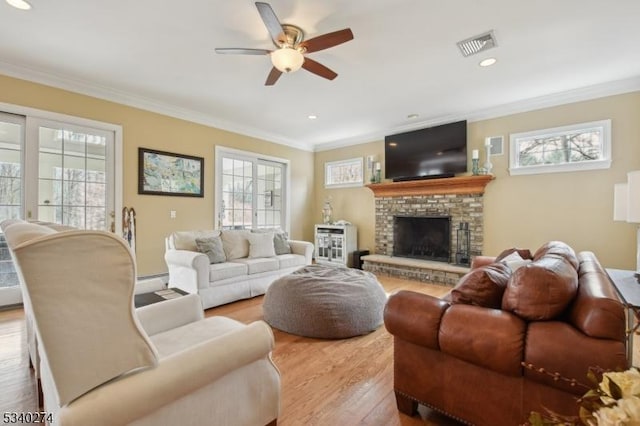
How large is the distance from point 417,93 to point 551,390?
359 cm

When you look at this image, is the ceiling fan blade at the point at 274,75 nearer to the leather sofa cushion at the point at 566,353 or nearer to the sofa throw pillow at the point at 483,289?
the sofa throw pillow at the point at 483,289

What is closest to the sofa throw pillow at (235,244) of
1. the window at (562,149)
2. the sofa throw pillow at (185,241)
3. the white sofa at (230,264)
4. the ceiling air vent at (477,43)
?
the white sofa at (230,264)

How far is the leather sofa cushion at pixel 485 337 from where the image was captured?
1.26 metres

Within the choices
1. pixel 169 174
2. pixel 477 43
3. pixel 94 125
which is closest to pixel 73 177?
pixel 94 125

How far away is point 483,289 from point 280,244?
11.5 feet

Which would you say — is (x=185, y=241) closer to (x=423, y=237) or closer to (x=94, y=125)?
(x=94, y=125)

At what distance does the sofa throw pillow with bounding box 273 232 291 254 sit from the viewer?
183 inches

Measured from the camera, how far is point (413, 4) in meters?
2.24

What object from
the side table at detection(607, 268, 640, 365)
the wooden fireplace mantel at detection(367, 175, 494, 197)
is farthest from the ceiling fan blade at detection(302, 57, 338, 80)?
the wooden fireplace mantel at detection(367, 175, 494, 197)

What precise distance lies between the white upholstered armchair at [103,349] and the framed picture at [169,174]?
11.8 ft

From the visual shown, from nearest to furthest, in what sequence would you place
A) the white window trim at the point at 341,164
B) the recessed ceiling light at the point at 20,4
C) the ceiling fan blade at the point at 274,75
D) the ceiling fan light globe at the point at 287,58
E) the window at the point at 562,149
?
1. the recessed ceiling light at the point at 20,4
2. the ceiling fan light globe at the point at 287,58
3. the ceiling fan blade at the point at 274,75
4. the window at the point at 562,149
5. the white window trim at the point at 341,164

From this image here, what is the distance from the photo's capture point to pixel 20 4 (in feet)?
7.36

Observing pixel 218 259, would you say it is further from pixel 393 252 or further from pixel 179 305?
pixel 393 252

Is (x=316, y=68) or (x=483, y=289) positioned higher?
(x=316, y=68)
